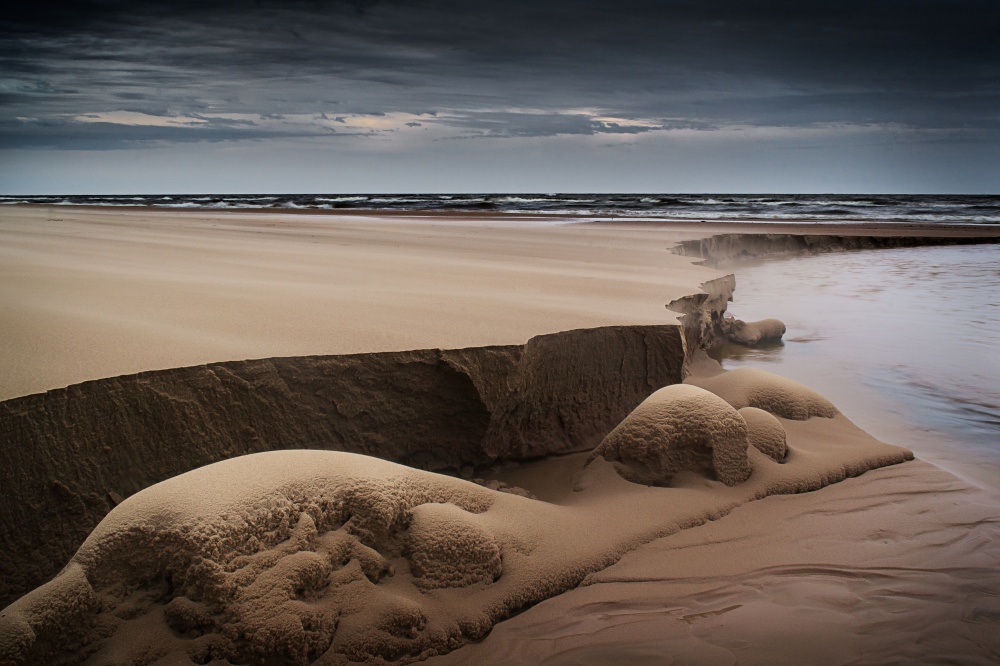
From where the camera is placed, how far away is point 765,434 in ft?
8.60

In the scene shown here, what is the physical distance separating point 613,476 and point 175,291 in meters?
2.38

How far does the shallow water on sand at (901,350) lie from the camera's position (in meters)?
3.34

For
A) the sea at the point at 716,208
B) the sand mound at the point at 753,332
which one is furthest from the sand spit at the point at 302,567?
the sea at the point at 716,208

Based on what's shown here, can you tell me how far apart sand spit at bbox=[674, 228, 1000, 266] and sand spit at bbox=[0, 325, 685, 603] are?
750cm

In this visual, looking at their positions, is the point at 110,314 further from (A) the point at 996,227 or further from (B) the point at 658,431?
(A) the point at 996,227

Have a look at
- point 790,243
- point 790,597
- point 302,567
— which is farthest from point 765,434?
point 790,243

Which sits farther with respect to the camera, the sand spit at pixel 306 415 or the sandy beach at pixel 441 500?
the sand spit at pixel 306 415

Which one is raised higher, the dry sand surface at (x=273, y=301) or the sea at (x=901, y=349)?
the dry sand surface at (x=273, y=301)

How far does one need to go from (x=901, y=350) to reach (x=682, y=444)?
3.34m

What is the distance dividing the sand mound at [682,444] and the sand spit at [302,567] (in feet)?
1.14

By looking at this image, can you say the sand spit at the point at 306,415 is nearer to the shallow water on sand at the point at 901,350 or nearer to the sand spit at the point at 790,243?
the shallow water on sand at the point at 901,350

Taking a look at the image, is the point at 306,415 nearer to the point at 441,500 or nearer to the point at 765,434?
the point at 441,500

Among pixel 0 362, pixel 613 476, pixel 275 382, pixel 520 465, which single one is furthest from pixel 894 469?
pixel 0 362

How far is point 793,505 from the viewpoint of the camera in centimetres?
240
